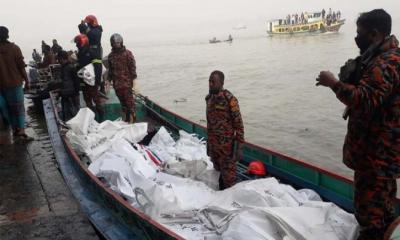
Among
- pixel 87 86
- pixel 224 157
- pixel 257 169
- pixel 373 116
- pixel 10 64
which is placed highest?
pixel 10 64

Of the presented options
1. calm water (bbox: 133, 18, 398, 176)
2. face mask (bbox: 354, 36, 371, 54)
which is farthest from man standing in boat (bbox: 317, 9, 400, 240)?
calm water (bbox: 133, 18, 398, 176)

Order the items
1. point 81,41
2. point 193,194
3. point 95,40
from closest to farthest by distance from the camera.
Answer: point 193,194
point 81,41
point 95,40

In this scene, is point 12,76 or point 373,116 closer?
point 373,116

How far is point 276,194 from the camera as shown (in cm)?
376

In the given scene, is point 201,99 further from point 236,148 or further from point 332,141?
point 236,148

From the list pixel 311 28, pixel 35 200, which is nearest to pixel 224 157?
pixel 35 200

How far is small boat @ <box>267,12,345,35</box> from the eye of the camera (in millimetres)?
56438

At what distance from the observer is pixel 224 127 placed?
4.14m

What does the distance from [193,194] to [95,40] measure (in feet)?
14.4

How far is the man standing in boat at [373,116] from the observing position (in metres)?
2.23

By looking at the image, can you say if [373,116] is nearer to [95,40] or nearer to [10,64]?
[10,64]

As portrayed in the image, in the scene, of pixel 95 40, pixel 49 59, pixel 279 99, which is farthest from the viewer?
pixel 279 99

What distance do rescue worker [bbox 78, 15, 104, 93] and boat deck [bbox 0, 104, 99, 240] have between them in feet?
5.09

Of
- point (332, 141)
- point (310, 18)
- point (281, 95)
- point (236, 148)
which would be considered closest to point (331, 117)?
point (332, 141)
